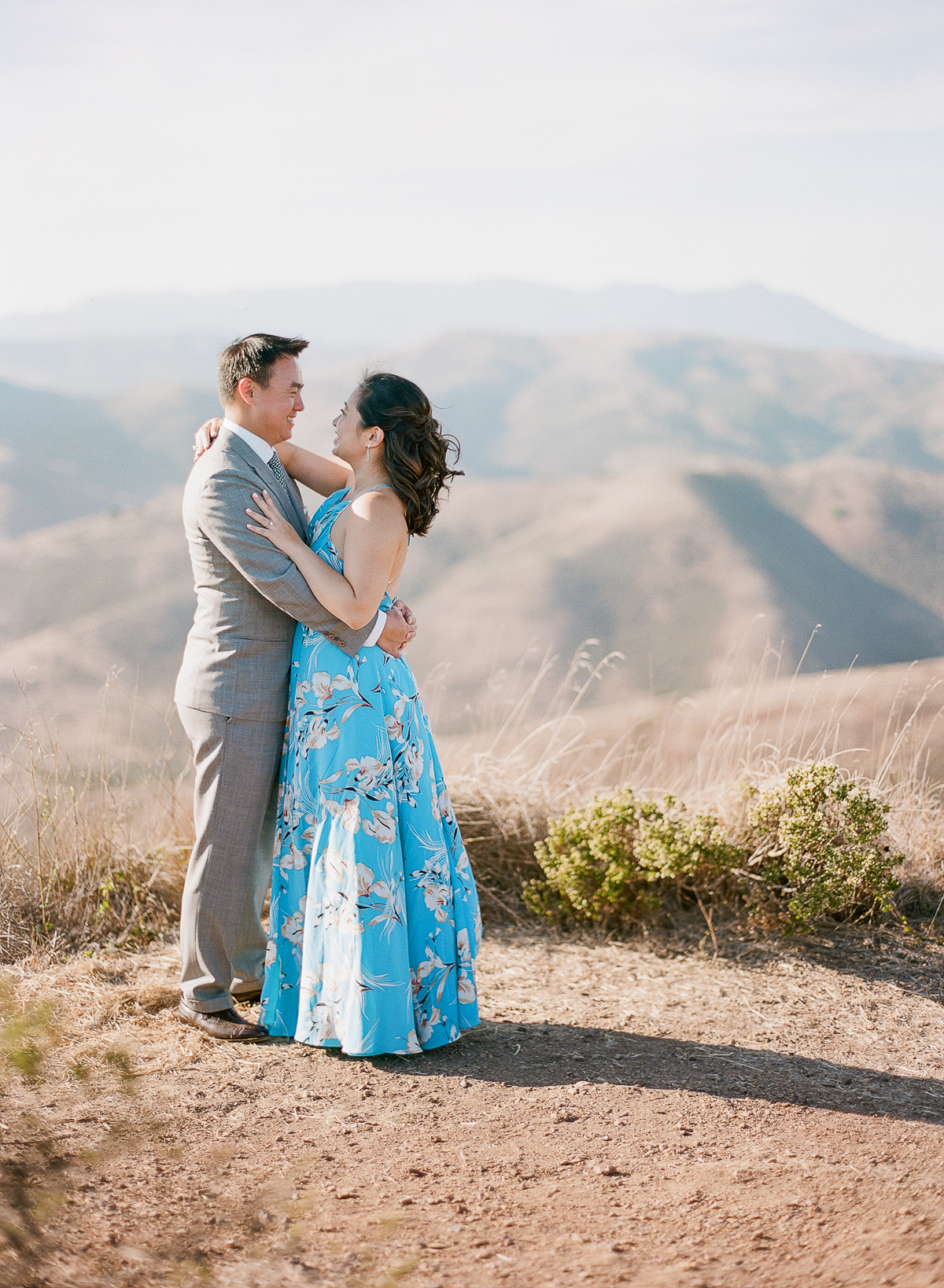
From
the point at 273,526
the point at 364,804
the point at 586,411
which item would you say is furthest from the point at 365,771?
the point at 586,411

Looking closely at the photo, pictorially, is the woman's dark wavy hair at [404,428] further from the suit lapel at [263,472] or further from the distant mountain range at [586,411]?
the distant mountain range at [586,411]

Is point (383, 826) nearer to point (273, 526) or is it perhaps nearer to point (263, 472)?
point (273, 526)

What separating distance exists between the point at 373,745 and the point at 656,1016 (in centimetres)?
149

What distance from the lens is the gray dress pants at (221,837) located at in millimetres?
3291

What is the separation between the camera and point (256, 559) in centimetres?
311

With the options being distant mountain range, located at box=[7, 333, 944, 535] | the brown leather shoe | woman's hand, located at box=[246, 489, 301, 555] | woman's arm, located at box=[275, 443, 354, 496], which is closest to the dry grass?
the brown leather shoe

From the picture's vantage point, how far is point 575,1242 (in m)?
2.24

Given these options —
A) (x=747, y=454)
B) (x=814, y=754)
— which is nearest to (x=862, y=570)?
(x=814, y=754)

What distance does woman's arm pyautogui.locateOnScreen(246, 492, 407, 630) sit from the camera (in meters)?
3.10

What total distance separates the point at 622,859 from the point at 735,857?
463 mm

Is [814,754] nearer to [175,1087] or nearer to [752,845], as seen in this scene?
[752,845]

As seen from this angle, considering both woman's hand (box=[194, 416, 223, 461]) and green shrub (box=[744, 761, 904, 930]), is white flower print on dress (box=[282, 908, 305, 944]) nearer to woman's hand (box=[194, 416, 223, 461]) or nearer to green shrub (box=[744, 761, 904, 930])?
woman's hand (box=[194, 416, 223, 461])

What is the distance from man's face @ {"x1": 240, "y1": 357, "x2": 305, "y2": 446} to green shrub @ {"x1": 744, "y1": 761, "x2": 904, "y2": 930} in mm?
2467

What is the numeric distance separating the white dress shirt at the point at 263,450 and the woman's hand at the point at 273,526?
5.6 inches
